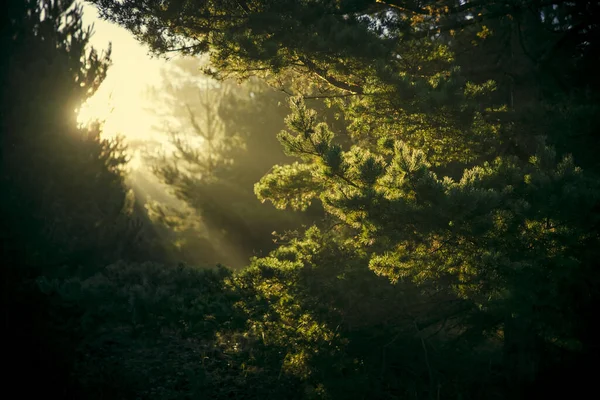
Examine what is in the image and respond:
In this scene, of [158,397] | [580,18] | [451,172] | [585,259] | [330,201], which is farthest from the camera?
[451,172]

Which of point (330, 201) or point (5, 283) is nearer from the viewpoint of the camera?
point (330, 201)

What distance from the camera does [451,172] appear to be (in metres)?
10.4

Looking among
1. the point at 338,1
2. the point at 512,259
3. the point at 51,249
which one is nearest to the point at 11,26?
the point at 51,249

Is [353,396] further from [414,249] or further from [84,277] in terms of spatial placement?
[84,277]

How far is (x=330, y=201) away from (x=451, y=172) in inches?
229

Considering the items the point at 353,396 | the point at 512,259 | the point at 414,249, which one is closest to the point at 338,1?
the point at 414,249

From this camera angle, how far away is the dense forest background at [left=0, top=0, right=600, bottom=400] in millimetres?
4965

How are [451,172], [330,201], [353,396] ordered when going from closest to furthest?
[330,201], [353,396], [451,172]

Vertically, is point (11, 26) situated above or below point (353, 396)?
above

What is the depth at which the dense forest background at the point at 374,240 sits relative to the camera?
4.96 meters

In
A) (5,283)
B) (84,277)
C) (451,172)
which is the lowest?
(5,283)

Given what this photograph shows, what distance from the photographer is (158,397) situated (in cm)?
654

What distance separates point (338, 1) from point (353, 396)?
17.3 ft

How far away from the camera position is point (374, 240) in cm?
554
